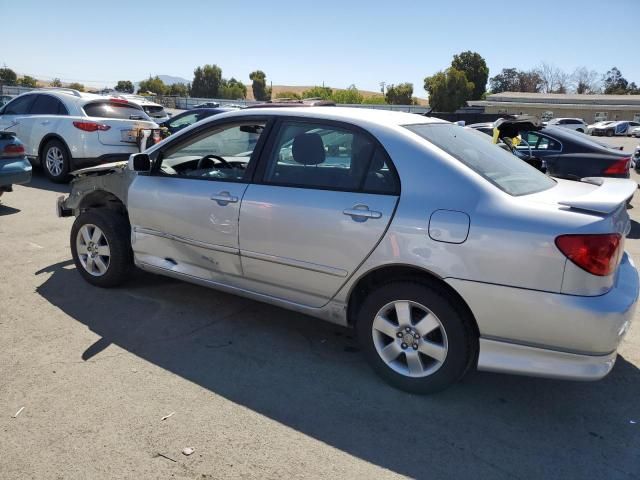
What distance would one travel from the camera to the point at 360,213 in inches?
123

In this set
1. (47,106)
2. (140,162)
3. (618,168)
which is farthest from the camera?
(47,106)

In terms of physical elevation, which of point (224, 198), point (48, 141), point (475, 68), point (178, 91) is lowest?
point (48, 141)

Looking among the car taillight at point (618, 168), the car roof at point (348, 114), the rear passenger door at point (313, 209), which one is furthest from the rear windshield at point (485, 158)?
the car taillight at point (618, 168)

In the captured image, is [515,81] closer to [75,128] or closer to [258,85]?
[258,85]

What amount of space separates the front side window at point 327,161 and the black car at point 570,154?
4.99 meters

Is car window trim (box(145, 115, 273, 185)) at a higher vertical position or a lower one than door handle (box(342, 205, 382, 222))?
higher

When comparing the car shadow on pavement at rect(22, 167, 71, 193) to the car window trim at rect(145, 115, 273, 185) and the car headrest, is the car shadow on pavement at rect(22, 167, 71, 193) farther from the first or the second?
the car headrest

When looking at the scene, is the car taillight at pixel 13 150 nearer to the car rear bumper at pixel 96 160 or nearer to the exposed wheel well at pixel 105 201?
the car rear bumper at pixel 96 160

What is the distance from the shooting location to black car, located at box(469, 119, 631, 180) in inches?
310

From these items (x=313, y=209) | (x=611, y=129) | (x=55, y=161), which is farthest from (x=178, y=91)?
(x=313, y=209)

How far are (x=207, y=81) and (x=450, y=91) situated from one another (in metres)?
46.2

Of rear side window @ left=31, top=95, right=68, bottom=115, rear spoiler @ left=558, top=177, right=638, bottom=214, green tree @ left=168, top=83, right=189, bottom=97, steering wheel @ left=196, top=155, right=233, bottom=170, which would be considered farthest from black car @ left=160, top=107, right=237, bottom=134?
green tree @ left=168, top=83, right=189, bottom=97

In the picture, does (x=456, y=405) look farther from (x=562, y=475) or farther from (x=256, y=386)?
(x=256, y=386)

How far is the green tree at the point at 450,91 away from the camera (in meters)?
62.8
